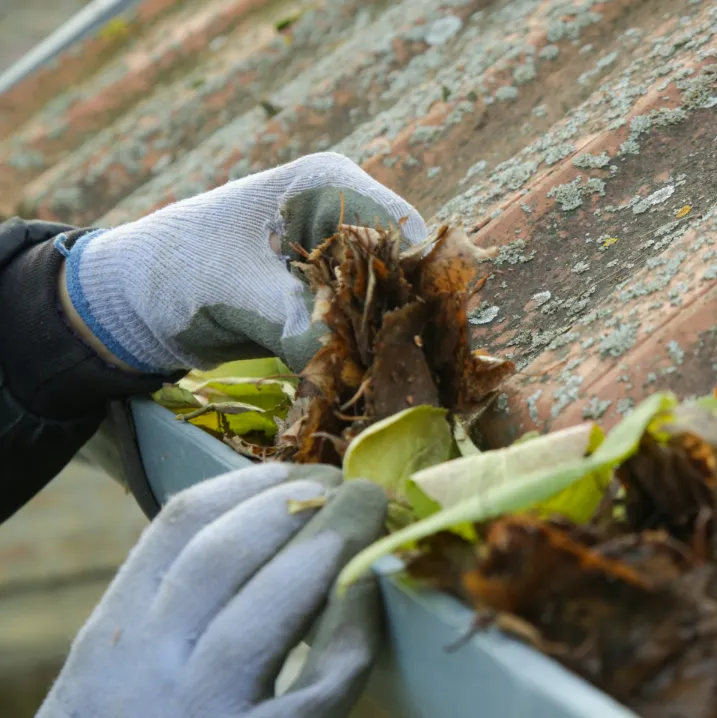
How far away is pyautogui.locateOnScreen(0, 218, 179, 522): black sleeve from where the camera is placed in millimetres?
1048

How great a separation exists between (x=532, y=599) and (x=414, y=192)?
3.04 ft

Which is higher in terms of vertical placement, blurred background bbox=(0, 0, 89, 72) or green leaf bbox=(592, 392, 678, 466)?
blurred background bbox=(0, 0, 89, 72)

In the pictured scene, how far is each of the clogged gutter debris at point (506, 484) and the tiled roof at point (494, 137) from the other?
0.12m

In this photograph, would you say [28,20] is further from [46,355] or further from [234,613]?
[234,613]

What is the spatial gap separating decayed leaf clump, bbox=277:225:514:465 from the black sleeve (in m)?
0.37

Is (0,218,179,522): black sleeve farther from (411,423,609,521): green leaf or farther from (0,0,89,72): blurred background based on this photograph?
(0,0,89,72): blurred background

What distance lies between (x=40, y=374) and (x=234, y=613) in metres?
0.57

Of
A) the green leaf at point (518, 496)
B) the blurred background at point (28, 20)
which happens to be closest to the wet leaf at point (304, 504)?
the green leaf at point (518, 496)

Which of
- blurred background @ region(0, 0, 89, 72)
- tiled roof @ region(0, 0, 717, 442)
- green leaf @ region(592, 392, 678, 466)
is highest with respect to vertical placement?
blurred background @ region(0, 0, 89, 72)

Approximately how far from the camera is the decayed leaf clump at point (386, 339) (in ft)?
2.36

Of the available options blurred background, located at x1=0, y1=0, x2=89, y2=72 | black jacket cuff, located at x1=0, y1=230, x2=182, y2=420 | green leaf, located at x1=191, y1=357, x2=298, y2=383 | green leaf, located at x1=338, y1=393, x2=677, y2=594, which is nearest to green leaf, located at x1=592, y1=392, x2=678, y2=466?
green leaf, located at x1=338, y1=393, x2=677, y2=594

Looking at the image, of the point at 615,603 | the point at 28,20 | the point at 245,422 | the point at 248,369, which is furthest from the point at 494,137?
the point at 28,20

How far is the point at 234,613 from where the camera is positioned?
1.99 feet

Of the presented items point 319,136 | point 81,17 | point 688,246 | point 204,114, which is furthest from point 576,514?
point 81,17
